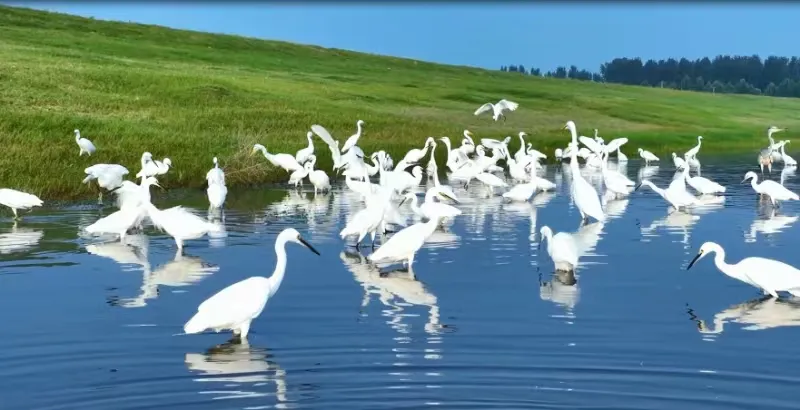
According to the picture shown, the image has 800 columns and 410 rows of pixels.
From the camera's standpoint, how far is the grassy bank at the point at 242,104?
→ 1149 inches

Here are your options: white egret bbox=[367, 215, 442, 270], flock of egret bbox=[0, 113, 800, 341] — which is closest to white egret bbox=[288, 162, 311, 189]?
flock of egret bbox=[0, 113, 800, 341]

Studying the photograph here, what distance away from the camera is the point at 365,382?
368 inches

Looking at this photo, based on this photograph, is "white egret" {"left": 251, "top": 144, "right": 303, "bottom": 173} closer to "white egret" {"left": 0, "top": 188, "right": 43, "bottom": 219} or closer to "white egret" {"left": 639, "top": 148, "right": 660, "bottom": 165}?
"white egret" {"left": 0, "top": 188, "right": 43, "bottom": 219}

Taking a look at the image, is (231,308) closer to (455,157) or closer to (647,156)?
(455,157)

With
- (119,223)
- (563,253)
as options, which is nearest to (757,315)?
(563,253)

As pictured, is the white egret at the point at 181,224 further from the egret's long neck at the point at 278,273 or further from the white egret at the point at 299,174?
the white egret at the point at 299,174

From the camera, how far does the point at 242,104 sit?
47.7 m

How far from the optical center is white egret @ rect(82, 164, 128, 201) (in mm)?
22969

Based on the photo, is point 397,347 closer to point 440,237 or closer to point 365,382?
point 365,382

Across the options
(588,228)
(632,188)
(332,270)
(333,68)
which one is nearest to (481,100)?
(333,68)

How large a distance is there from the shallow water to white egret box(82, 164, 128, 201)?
3.72 m

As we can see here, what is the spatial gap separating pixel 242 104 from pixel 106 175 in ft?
81.4

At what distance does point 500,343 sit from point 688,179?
54.0 ft

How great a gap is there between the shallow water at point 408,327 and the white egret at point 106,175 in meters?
3.72
